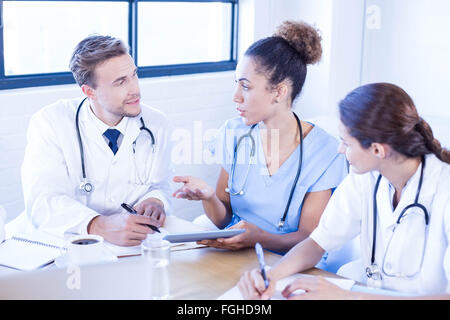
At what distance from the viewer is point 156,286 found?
129 centimetres

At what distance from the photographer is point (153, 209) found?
190cm

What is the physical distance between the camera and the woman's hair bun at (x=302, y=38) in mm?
2074

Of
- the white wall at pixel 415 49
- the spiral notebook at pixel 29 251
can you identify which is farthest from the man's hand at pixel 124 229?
the white wall at pixel 415 49

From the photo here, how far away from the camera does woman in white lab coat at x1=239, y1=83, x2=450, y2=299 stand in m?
1.47

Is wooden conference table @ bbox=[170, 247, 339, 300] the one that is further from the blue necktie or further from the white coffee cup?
the blue necktie

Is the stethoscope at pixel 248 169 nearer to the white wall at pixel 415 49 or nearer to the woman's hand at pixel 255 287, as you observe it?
→ the woman's hand at pixel 255 287

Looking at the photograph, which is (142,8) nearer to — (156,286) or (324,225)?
(324,225)

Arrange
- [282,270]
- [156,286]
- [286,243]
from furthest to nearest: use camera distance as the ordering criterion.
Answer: [286,243] → [282,270] → [156,286]

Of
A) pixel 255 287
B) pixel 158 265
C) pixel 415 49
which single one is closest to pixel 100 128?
pixel 158 265

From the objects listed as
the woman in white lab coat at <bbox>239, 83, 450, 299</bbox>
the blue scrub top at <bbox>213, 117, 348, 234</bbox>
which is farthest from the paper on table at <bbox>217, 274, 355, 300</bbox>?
the blue scrub top at <bbox>213, 117, 348, 234</bbox>

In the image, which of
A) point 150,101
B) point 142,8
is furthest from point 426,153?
point 142,8

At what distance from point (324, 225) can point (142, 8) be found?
191 cm

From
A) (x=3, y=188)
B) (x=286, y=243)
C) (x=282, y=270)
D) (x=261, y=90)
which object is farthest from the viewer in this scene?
(x=3, y=188)
